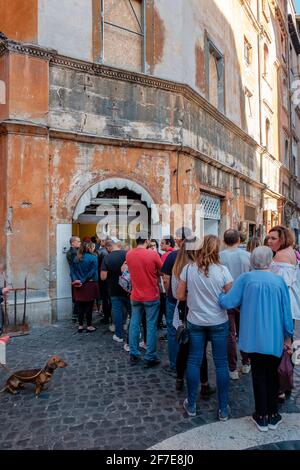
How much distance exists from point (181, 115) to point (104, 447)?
7988mm

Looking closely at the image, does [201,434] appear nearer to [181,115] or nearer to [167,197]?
[167,197]

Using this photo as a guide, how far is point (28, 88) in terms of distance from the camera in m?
7.17

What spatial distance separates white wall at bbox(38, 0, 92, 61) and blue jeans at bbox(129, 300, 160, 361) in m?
5.83

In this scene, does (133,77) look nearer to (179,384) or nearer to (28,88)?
(28,88)

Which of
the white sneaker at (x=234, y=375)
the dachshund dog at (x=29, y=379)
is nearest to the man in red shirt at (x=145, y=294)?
the white sneaker at (x=234, y=375)

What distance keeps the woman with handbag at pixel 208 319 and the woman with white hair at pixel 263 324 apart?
0.15m

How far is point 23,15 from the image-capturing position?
24.7 ft

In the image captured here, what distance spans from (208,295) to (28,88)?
595 cm

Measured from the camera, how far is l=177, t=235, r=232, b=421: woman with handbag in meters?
3.43

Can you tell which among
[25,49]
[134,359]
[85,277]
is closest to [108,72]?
[25,49]

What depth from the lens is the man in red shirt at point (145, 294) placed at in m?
4.86

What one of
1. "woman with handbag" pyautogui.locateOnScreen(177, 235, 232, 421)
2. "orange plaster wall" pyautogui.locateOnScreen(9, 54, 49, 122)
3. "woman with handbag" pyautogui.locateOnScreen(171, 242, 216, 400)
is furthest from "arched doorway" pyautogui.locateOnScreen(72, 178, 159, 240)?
"woman with handbag" pyautogui.locateOnScreen(177, 235, 232, 421)

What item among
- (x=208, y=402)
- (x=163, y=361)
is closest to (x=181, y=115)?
(x=163, y=361)

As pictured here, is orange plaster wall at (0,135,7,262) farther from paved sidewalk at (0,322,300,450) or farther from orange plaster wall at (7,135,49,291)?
paved sidewalk at (0,322,300,450)
